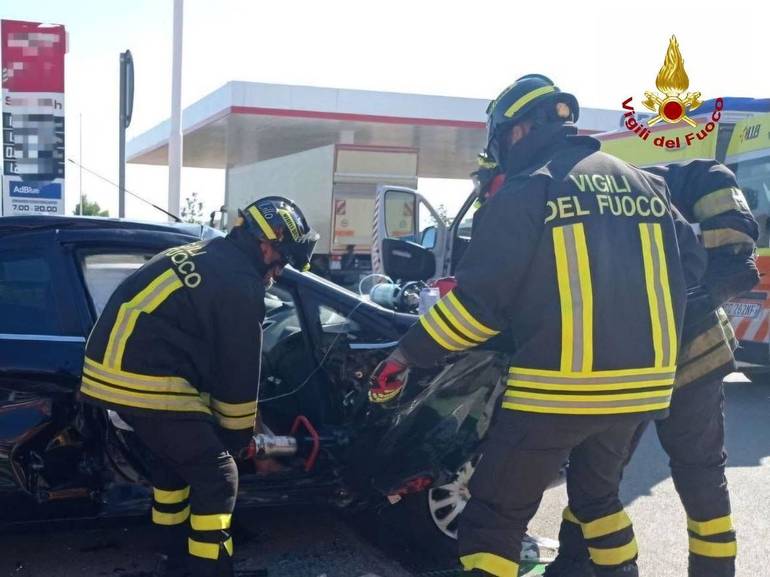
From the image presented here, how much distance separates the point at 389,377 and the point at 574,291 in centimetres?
80

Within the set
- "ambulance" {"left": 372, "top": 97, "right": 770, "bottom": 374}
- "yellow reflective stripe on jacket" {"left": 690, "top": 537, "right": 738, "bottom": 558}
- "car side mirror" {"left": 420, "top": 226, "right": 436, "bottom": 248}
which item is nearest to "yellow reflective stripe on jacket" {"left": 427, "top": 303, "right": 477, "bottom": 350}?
"yellow reflective stripe on jacket" {"left": 690, "top": 537, "right": 738, "bottom": 558}

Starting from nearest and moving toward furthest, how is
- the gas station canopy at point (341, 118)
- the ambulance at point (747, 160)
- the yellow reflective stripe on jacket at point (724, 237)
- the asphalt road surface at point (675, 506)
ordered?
the yellow reflective stripe on jacket at point (724, 237)
the asphalt road surface at point (675, 506)
the ambulance at point (747, 160)
the gas station canopy at point (341, 118)

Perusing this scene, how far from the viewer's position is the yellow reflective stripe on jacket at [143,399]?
2.95 meters

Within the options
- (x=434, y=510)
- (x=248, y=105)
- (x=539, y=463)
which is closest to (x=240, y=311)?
(x=539, y=463)

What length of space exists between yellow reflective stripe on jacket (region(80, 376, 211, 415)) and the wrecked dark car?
0.37m

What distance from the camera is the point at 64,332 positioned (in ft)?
11.2

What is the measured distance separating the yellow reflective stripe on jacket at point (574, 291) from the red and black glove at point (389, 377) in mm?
613

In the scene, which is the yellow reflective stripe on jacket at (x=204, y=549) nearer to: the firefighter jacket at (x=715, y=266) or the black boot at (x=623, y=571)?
the black boot at (x=623, y=571)

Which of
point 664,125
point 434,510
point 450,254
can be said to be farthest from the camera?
point 664,125

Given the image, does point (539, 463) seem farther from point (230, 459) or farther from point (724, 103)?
point (724, 103)

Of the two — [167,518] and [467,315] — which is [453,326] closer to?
[467,315]

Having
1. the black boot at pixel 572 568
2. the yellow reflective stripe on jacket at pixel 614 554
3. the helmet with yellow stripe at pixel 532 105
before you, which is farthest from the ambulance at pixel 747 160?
the helmet with yellow stripe at pixel 532 105

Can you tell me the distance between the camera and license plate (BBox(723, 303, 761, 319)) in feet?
24.3

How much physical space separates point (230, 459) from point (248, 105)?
15.8m
